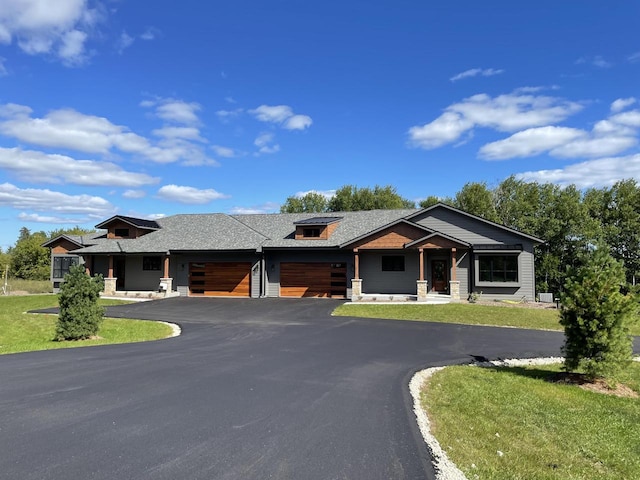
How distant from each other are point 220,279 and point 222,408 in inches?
810

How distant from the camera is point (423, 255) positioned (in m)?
23.1

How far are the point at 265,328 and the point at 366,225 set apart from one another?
14168 mm

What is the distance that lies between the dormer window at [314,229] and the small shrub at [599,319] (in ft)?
57.2

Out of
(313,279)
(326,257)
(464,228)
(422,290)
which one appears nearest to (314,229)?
(326,257)

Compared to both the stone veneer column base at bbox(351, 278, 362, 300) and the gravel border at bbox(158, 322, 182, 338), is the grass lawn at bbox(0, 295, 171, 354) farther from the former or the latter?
the stone veneer column base at bbox(351, 278, 362, 300)

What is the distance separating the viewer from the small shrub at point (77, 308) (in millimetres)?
12250

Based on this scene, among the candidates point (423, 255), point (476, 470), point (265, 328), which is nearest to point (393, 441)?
point (476, 470)

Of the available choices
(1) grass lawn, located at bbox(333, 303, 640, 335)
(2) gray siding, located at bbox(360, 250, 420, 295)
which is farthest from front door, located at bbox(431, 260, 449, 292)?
(1) grass lawn, located at bbox(333, 303, 640, 335)

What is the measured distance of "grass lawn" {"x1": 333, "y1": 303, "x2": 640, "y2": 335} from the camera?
1650 cm

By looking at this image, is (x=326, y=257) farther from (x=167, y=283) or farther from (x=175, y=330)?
(x=175, y=330)

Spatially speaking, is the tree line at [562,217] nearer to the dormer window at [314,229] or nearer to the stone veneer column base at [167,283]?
the dormer window at [314,229]

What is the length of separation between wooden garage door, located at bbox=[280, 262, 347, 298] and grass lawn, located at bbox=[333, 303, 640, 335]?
4.34 m

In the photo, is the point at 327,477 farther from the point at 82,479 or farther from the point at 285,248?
the point at 285,248

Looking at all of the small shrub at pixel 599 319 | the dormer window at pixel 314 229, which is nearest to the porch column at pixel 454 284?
the dormer window at pixel 314 229
